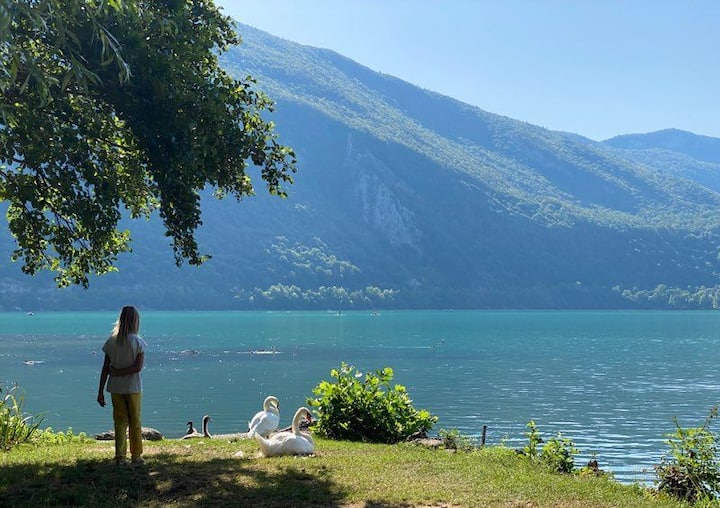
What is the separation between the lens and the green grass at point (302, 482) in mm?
10586

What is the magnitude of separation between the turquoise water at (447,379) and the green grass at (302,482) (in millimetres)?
17099

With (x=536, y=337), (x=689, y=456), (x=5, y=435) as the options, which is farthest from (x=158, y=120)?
(x=536, y=337)

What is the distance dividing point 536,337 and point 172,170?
13067cm

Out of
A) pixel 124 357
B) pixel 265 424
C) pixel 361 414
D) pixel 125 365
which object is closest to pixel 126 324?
pixel 124 357

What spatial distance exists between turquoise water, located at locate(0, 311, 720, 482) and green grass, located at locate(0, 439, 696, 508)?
17.1m

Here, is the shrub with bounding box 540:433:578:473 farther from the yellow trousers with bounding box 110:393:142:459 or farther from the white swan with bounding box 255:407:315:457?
the yellow trousers with bounding box 110:393:142:459

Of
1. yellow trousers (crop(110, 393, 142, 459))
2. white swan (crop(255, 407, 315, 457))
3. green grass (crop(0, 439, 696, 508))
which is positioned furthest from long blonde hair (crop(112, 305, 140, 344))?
white swan (crop(255, 407, 315, 457))

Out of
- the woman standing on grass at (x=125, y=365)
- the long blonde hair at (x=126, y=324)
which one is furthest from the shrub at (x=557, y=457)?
the long blonde hair at (x=126, y=324)

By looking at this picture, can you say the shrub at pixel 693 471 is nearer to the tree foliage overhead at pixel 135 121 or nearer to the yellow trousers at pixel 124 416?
the yellow trousers at pixel 124 416

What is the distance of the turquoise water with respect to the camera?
152ft

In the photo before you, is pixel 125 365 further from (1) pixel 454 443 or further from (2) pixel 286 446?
(1) pixel 454 443

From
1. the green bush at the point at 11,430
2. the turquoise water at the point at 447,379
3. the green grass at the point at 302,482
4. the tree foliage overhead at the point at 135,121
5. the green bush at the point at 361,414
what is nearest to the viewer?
the green grass at the point at 302,482

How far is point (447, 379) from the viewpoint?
7206cm

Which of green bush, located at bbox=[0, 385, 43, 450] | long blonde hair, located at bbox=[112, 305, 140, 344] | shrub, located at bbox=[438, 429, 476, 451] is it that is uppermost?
long blonde hair, located at bbox=[112, 305, 140, 344]
